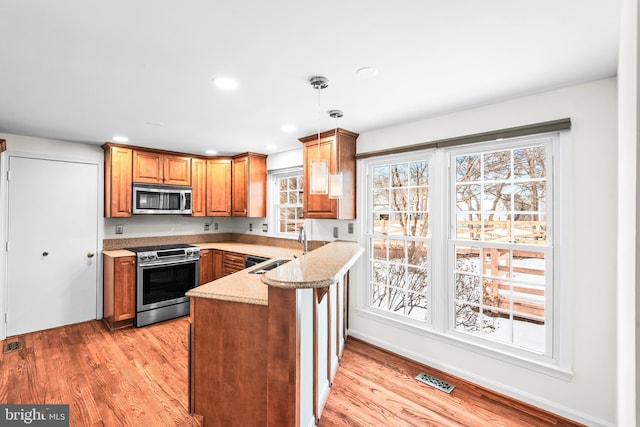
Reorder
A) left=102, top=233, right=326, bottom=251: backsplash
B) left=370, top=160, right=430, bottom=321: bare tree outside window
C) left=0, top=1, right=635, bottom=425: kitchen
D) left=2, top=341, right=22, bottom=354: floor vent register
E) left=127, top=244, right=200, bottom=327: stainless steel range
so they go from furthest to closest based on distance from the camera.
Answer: left=102, top=233, right=326, bottom=251: backsplash, left=127, top=244, right=200, bottom=327: stainless steel range, left=2, top=341, right=22, bottom=354: floor vent register, left=370, top=160, right=430, bottom=321: bare tree outside window, left=0, top=1, right=635, bottom=425: kitchen

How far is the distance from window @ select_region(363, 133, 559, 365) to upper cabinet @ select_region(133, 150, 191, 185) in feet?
9.29

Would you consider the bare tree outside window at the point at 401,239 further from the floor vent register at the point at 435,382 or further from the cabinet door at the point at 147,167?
the cabinet door at the point at 147,167

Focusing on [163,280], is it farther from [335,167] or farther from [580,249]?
[580,249]

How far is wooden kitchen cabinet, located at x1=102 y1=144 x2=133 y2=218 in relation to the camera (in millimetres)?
3842

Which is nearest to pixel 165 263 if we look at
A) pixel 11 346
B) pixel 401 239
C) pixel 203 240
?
pixel 203 240

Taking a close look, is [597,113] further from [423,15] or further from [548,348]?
[548,348]

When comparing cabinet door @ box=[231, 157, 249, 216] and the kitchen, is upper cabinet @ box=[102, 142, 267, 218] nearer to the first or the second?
cabinet door @ box=[231, 157, 249, 216]

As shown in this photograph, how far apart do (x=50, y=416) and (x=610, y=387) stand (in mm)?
3901

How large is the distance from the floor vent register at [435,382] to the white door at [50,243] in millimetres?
4145

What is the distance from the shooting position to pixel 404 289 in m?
3.11

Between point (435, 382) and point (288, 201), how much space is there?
2.98m

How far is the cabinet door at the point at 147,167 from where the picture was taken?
4012mm

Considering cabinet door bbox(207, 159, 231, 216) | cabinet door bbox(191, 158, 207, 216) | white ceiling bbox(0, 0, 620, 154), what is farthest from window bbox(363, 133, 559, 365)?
→ cabinet door bbox(191, 158, 207, 216)

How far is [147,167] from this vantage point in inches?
162
